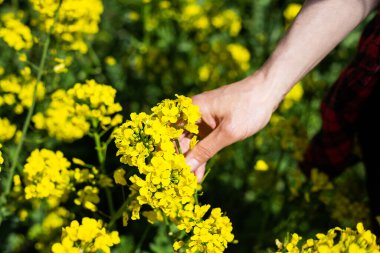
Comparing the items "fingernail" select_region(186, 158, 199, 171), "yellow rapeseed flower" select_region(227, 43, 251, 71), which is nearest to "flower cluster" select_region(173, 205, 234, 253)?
"fingernail" select_region(186, 158, 199, 171)

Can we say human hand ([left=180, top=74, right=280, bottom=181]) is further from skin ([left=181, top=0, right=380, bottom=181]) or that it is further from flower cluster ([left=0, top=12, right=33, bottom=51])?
flower cluster ([left=0, top=12, right=33, bottom=51])

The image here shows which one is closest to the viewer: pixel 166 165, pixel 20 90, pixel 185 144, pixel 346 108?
pixel 166 165

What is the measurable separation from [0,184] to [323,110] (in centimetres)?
111

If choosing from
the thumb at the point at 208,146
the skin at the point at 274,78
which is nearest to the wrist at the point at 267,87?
the skin at the point at 274,78

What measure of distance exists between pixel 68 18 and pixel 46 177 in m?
0.71

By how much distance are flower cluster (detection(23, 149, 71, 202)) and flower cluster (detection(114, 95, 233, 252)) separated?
0.44 m

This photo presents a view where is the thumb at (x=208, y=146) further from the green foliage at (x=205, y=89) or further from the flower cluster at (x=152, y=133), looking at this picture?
the green foliage at (x=205, y=89)

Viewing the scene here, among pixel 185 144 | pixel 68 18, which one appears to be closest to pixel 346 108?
pixel 185 144

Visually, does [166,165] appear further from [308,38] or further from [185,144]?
[308,38]

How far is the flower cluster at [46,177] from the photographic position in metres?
1.59

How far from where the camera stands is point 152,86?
9.50ft

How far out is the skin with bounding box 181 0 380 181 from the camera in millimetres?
1339

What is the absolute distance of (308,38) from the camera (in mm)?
1352

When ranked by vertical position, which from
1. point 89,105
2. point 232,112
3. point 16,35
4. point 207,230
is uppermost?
point 16,35
